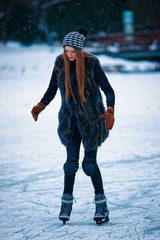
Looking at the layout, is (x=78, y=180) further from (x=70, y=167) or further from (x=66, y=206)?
(x=70, y=167)

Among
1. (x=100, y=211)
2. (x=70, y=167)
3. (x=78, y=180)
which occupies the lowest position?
(x=78, y=180)

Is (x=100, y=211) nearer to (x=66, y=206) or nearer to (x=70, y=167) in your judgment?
(x=66, y=206)

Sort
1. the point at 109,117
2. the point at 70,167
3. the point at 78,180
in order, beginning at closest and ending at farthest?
the point at 109,117
the point at 70,167
the point at 78,180

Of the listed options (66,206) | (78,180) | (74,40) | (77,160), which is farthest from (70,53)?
(78,180)

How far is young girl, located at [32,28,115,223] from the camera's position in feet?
8.66

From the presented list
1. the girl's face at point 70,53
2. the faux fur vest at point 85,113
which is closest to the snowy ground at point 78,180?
the faux fur vest at point 85,113

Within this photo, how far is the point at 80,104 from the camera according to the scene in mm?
2676

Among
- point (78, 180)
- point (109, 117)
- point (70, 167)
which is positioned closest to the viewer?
point (109, 117)

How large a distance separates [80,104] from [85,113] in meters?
0.08

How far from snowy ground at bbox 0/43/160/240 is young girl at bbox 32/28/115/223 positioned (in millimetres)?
220

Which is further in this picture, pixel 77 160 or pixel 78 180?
pixel 78 180

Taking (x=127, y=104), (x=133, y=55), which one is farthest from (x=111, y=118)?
(x=133, y=55)

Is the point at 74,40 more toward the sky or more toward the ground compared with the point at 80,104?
more toward the sky

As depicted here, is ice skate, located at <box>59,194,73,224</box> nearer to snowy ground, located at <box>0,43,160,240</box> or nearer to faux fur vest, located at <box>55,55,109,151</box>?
snowy ground, located at <box>0,43,160,240</box>
